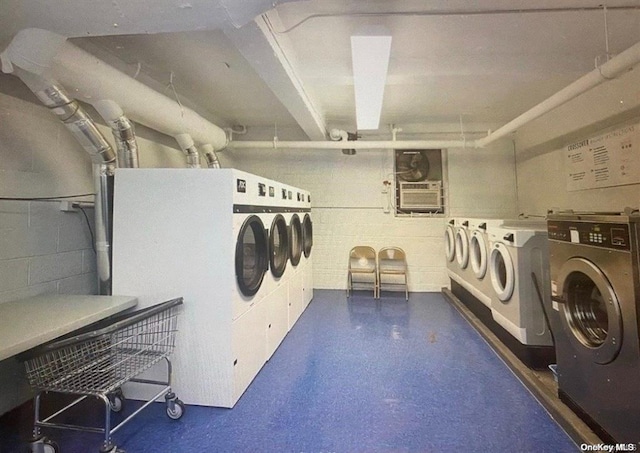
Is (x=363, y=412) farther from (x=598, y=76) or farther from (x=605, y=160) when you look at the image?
(x=605, y=160)

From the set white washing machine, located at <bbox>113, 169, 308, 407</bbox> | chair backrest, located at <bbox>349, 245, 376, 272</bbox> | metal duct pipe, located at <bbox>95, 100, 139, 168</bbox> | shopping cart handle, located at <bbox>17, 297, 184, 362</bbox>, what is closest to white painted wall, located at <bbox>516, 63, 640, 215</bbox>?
chair backrest, located at <bbox>349, 245, 376, 272</bbox>

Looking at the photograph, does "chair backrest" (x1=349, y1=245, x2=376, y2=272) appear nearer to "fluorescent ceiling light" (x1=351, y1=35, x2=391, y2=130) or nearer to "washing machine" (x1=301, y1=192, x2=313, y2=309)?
"washing machine" (x1=301, y1=192, x2=313, y2=309)

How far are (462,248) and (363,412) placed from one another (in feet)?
8.89

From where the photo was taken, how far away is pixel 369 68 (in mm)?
2393

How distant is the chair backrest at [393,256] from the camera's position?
502cm

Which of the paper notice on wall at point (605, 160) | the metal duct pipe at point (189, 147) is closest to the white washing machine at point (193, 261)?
the metal duct pipe at point (189, 147)

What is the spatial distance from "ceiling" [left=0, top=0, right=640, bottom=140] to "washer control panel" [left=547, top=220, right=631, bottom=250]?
4.89 feet

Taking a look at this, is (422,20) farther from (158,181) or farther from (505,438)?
(505,438)

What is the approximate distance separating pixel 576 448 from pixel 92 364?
2675 millimetres

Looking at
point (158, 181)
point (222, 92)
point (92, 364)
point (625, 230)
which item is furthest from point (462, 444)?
point (222, 92)

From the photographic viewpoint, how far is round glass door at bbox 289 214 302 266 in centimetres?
353

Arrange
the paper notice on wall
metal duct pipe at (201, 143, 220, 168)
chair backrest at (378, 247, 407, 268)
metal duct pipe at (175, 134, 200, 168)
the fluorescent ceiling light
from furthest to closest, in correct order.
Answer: chair backrest at (378, 247, 407, 268) < metal duct pipe at (201, 143, 220, 168) < metal duct pipe at (175, 134, 200, 168) < the paper notice on wall < the fluorescent ceiling light

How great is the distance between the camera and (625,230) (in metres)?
1.39

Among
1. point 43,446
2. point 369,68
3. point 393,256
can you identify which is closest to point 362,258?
point 393,256
